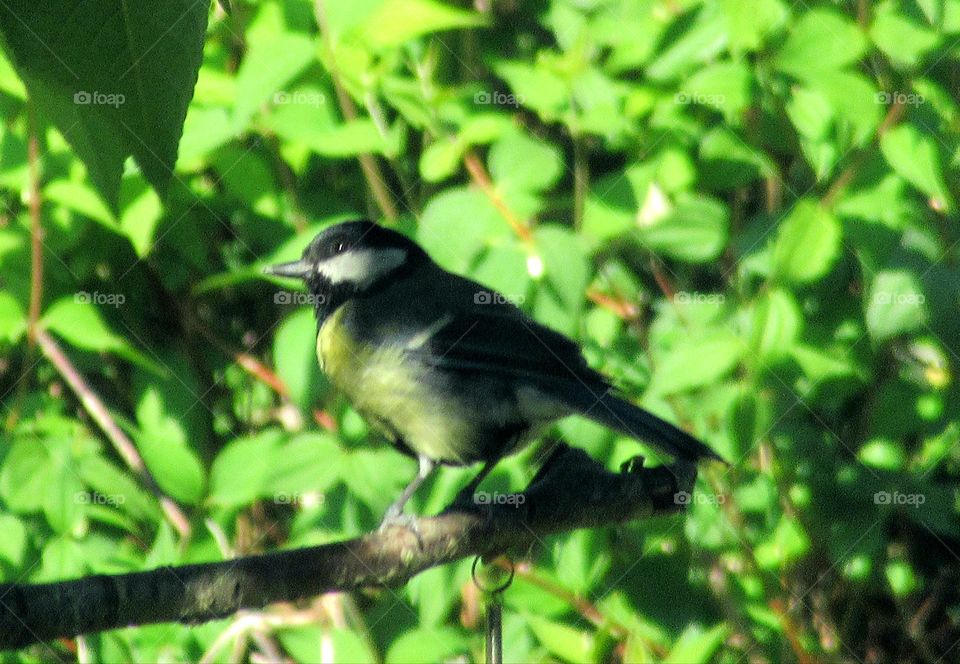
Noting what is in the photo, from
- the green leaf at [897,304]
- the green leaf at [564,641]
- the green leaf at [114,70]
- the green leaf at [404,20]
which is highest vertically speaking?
the green leaf at [114,70]

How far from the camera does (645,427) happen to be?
116cm

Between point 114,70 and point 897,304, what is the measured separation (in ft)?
4.72

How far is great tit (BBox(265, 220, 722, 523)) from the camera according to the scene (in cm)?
132

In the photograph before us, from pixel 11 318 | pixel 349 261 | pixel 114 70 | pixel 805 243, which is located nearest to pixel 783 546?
pixel 805 243

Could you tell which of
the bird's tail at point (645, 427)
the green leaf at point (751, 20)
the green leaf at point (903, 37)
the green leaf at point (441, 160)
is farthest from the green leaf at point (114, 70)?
the green leaf at point (903, 37)

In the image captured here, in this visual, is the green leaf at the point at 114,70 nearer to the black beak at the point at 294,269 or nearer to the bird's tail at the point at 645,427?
the bird's tail at the point at 645,427

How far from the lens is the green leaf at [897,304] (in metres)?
1.51

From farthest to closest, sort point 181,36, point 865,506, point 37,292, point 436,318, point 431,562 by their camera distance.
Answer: point 865,506
point 37,292
point 436,318
point 431,562
point 181,36

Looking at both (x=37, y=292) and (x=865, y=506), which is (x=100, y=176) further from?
(x=865, y=506)

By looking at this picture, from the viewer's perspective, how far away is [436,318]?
1.41 meters

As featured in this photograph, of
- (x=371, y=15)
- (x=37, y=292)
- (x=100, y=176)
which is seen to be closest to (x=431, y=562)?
(x=100, y=176)

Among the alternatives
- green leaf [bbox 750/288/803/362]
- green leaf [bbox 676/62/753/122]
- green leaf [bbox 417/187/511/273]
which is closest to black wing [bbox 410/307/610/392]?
green leaf [bbox 417/187/511/273]

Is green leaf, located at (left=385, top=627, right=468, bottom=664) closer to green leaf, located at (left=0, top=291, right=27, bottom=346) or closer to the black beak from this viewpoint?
the black beak

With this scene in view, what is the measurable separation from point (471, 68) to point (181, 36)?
1.58 m
